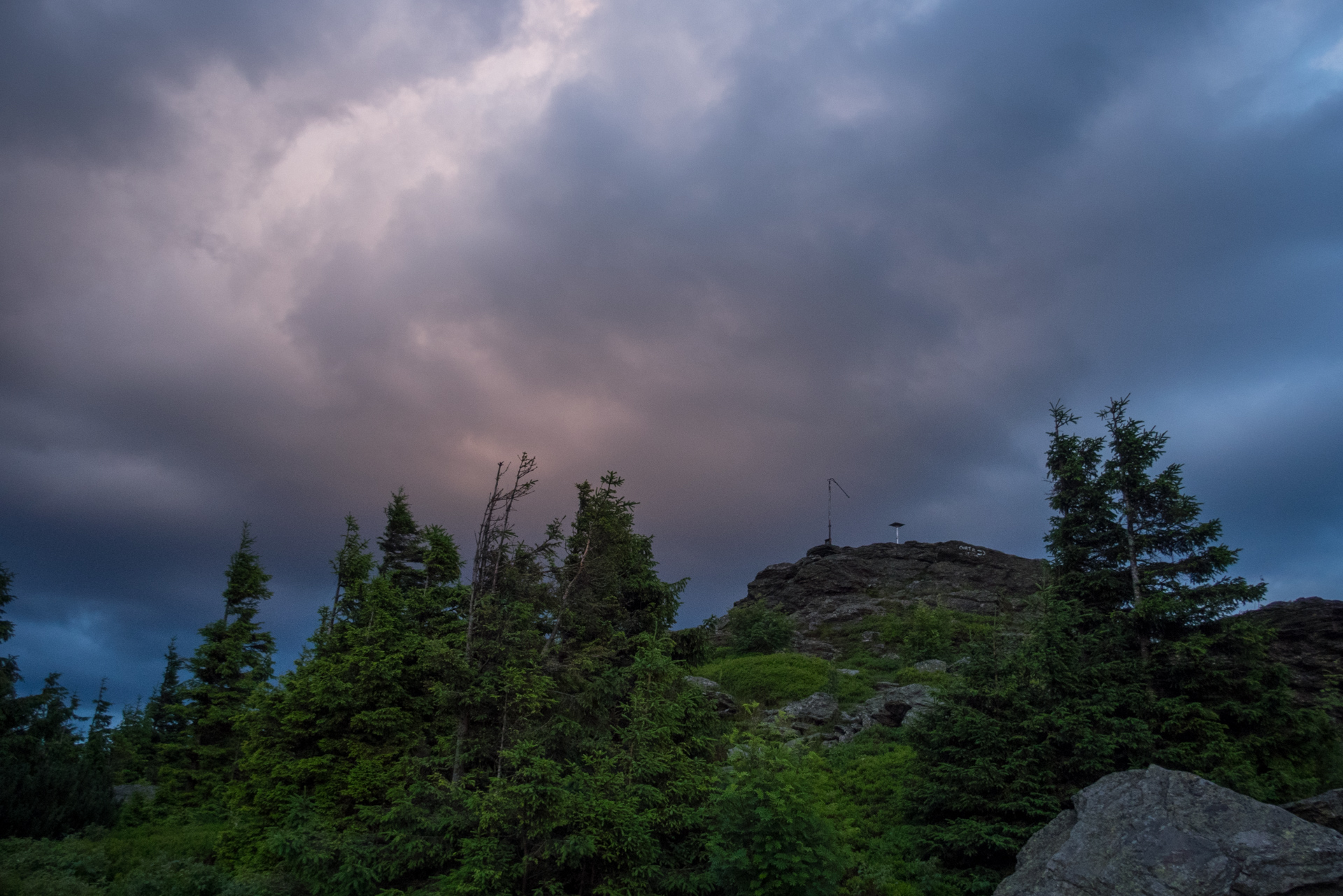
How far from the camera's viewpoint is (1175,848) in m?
11.4

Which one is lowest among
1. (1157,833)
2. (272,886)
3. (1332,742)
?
(272,886)

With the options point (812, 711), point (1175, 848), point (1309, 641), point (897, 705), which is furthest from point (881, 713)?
point (1309, 641)

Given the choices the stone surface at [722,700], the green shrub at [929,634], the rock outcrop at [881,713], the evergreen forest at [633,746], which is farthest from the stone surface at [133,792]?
the green shrub at [929,634]

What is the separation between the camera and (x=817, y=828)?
39.1 feet

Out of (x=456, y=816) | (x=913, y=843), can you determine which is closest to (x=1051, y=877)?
(x=913, y=843)

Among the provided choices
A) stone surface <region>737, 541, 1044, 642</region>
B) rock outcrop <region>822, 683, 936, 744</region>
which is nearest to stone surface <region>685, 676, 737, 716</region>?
rock outcrop <region>822, 683, 936, 744</region>

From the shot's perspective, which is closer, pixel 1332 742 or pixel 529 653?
pixel 1332 742

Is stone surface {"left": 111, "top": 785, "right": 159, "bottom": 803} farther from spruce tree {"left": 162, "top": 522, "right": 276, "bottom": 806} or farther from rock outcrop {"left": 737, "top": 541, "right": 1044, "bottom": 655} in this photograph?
rock outcrop {"left": 737, "top": 541, "right": 1044, "bottom": 655}

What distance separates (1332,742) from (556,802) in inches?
731

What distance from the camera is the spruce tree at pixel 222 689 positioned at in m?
27.8

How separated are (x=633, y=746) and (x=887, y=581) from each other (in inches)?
2281

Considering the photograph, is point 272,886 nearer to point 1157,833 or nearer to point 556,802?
point 556,802

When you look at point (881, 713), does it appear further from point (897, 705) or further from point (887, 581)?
point (887, 581)

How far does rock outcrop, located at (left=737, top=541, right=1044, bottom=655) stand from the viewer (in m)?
58.4
